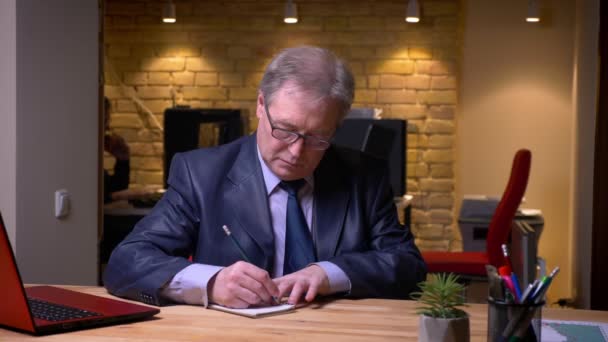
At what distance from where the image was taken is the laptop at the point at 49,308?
1512 mm

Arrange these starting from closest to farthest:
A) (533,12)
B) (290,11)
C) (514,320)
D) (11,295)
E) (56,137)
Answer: (514,320) → (11,295) → (56,137) → (533,12) → (290,11)

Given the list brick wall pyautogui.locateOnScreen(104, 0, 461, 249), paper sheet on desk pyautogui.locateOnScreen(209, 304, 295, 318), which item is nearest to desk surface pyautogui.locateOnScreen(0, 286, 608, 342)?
paper sheet on desk pyautogui.locateOnScreen(209, 304, 295, 318)

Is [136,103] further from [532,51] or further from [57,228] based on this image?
[57,228]

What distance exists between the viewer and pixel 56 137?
2.96 metres

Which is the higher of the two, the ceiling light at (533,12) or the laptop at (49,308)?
the ceiling light at (533,12)

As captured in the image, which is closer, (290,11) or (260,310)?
(260,310)

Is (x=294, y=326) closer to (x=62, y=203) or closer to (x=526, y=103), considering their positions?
(x=62, y=203)

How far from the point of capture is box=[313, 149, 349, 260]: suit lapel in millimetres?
2188

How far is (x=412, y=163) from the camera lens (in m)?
6.39

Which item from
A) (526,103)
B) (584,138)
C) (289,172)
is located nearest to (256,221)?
(289,172)

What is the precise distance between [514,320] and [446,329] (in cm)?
12

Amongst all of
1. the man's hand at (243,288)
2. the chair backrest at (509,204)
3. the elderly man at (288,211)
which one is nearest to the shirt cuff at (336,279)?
the elderly man at (288,211)

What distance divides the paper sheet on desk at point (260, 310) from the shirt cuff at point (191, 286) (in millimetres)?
35

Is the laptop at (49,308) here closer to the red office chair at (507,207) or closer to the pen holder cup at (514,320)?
the pen holder cup at (514,320)
